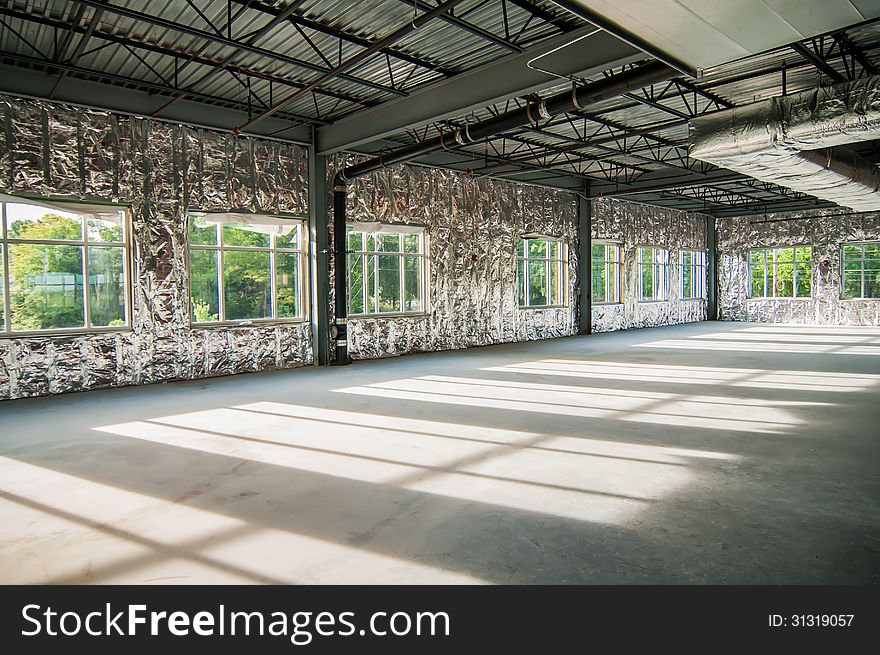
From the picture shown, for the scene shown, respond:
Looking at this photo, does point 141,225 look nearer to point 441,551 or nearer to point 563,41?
point 563,41

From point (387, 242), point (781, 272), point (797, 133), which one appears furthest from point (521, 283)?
point (781, 272)

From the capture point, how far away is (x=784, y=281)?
19.3 meters

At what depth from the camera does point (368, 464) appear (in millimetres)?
4340

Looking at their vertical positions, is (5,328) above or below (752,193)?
below

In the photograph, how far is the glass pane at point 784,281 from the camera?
19141 millimetres

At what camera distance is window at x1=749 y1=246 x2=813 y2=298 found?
18.8 meters

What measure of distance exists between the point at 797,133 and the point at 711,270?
14937 millimetres

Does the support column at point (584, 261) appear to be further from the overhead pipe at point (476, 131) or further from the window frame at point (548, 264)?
the overhead pipe at point (476, 131)

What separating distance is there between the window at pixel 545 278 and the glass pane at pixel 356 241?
15.8 ft

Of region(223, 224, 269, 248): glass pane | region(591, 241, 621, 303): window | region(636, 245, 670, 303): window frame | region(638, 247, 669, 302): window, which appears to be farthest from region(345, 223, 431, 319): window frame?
region(638, 247, 669, 302): window

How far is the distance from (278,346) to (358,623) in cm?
786

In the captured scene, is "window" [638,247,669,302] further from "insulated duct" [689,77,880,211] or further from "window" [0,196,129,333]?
"window" [0,196,129,333]

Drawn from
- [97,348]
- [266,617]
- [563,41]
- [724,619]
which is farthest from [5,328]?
[724,619]

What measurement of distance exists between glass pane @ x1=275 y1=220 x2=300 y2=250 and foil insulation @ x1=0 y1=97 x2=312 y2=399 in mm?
311
